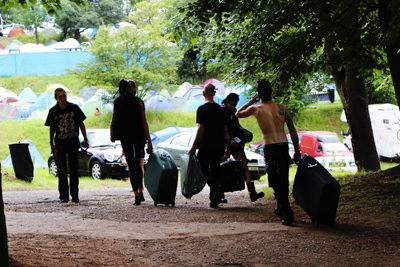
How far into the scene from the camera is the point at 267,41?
10648mm

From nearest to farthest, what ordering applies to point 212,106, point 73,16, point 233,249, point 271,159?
point 233,249
point 271,159
point 212,106
point 73,16

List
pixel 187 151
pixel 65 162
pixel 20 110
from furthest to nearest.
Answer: pixel 20 110, pixel 187 151, pixel 65 162

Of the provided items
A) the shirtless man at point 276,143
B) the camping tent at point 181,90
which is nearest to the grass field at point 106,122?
the camping tent at point 181,90

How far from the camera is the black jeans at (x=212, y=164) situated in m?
8.77

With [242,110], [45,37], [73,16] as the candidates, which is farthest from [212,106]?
[45,37]

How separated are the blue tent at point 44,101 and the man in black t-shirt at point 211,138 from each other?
31.9m

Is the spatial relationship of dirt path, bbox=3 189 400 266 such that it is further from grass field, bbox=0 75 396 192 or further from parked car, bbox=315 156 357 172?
grass field, bbox=0 75 396 192

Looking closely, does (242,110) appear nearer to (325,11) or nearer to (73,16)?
(325,11)

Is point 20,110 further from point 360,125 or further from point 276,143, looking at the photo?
point 276,143

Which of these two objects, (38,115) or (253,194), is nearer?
(253,194)

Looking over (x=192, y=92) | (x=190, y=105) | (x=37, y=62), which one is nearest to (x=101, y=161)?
(x=190, y=105)

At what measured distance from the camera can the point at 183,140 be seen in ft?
67.6

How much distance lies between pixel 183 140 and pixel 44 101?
21835mm

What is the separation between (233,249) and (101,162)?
41.1 feet
